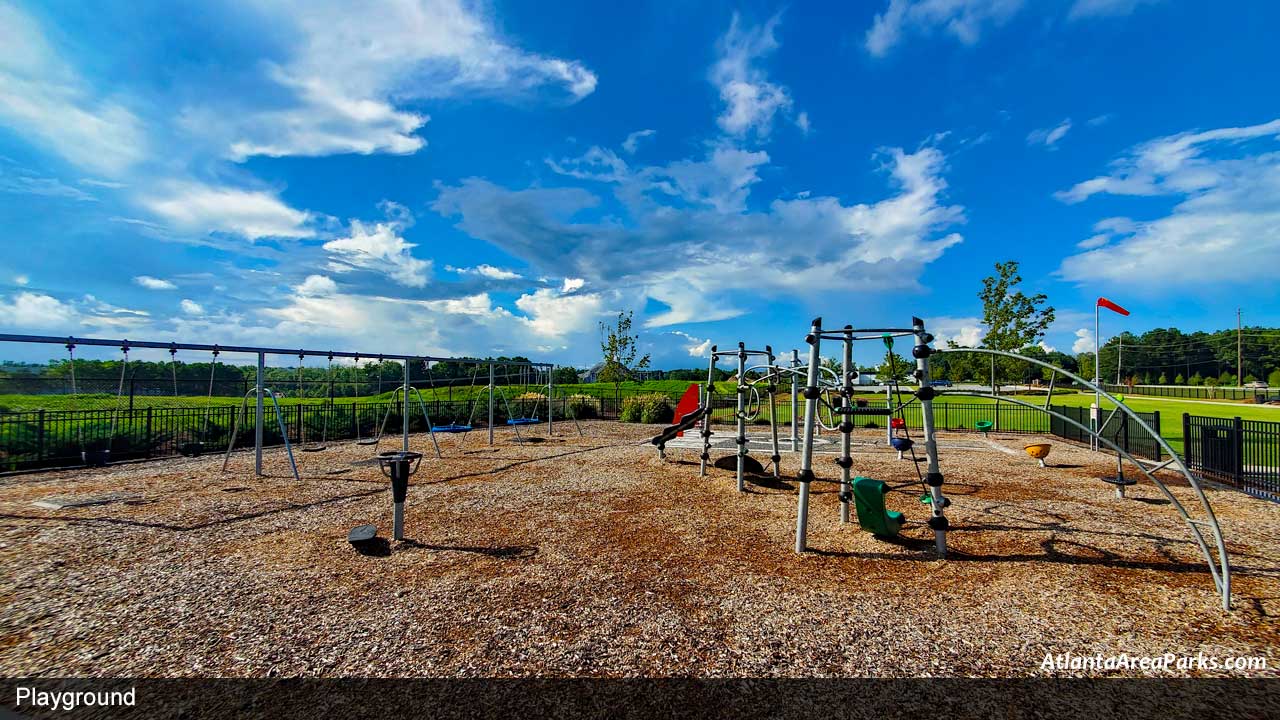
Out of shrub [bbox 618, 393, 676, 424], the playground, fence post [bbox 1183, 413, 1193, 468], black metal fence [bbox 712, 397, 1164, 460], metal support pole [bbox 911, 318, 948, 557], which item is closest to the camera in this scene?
the playground

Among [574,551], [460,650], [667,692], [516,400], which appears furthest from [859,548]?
[516,400]

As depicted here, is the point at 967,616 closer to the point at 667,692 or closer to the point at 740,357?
the point at 667,692

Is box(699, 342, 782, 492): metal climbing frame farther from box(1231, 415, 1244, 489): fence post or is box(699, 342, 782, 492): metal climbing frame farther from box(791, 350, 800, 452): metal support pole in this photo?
box(1231, 415, 1244, 489): fence post

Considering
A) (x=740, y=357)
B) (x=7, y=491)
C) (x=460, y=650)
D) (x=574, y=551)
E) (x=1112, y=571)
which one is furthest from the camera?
(x=740, y=357)

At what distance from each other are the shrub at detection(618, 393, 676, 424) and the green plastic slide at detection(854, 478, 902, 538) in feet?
54.7

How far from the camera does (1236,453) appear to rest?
30.1 ft

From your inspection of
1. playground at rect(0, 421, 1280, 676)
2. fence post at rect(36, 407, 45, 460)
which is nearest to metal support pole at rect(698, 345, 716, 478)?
playground at rect(0, 421, 1280, 676)

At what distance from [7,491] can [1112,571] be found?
50.6 feet

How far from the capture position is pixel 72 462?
447 inches

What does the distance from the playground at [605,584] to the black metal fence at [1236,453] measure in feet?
3.74

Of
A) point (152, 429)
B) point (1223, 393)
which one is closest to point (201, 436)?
point (152, 429)

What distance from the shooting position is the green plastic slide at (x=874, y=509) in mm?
5652

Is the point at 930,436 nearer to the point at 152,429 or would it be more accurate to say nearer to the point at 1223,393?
the point at 152,429

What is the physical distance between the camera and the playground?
356 centimetres
